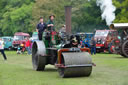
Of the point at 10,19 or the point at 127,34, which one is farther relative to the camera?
the point at 10,19

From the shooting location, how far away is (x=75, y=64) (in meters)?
9.78

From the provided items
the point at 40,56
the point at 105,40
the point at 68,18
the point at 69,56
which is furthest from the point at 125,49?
the point at 69,56

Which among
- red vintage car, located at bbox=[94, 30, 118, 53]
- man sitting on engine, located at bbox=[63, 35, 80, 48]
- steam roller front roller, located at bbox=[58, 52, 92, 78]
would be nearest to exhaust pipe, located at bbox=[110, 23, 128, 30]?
red vintage car, located at bbox=[94, 30, 118, 53]

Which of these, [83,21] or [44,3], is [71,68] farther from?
[83,21]

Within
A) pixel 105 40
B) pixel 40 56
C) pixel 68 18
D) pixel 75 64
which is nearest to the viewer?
pixel 75 64

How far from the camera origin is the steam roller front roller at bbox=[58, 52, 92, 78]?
973 cm

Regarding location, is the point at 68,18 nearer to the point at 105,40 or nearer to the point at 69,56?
the point at 69,56

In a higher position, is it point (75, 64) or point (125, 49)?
point (75, 64)

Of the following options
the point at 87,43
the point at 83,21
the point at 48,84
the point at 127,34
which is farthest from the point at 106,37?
the point at 83,21

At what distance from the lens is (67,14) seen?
10117 millimetres

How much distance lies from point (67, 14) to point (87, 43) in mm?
19708

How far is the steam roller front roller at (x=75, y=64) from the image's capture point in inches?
383

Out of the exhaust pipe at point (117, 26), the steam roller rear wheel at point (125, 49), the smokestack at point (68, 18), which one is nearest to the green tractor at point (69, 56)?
the smokestack at point (68, 18)

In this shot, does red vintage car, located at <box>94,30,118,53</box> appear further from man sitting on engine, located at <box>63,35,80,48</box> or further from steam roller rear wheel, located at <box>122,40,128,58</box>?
man sitting on engine, located at <box>63,35,80,48</box>
